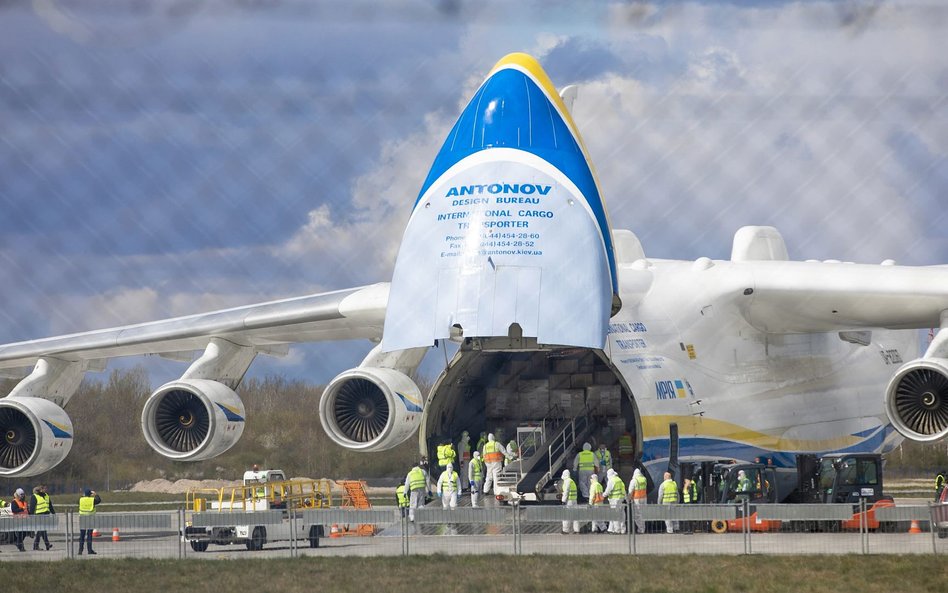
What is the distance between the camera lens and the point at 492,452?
20781 mm

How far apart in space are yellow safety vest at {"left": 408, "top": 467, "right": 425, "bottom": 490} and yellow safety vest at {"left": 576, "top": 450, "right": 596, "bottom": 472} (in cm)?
251

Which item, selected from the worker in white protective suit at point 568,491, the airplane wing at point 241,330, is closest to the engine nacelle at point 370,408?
the airplane wing at point 241,330

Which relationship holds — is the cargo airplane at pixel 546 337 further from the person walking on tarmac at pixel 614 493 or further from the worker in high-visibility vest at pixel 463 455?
the person walking on tarmac at pixel 614 493

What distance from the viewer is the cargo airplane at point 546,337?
15844 mm

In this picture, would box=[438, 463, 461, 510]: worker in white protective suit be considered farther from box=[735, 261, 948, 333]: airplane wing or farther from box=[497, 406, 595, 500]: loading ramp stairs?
box=[735, 261, 948, 333]: airplane wing

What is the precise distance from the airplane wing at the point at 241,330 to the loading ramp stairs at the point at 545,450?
314 centimetres

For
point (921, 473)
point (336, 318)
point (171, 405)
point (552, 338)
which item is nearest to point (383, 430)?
point (336, 318)

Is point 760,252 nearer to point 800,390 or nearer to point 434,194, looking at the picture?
point 800,390

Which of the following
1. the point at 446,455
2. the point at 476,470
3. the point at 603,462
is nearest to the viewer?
the point at 446,455

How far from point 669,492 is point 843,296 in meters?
3.90

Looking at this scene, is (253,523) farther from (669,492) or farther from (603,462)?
(603,462)

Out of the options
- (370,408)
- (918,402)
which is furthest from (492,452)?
(918,402)

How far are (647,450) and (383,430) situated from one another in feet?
13.1

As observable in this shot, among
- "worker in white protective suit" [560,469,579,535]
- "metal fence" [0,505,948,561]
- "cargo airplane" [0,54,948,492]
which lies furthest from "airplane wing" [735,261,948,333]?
"worker in white protective suit" [560,469,579,535]
